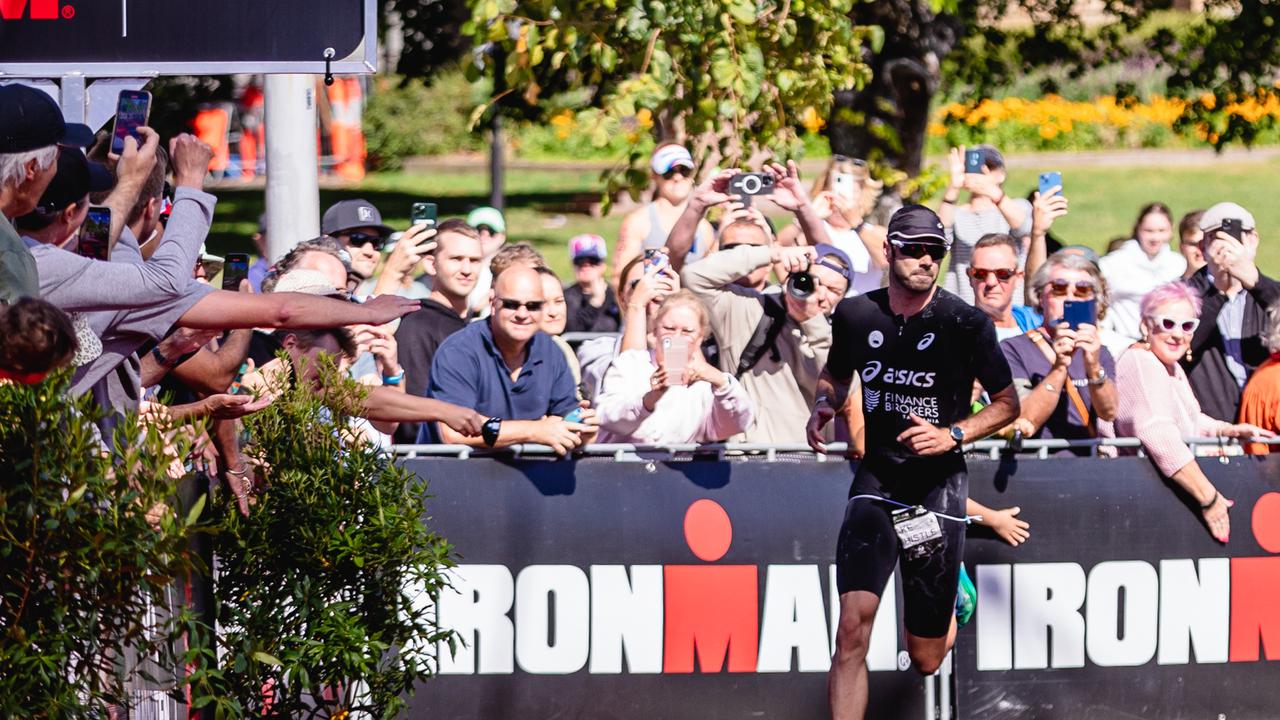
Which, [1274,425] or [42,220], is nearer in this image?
[42,220]

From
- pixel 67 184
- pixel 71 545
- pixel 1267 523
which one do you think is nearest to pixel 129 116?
pixel 67 184

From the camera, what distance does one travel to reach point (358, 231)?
8.62m

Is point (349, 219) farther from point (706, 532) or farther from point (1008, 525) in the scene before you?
point (1008, 525)

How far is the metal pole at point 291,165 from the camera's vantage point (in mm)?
8500

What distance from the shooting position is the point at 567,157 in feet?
118

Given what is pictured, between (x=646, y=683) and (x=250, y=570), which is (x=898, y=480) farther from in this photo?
(x=250, y=570)

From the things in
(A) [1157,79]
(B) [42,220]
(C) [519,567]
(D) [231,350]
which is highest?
(A) [1157,79]

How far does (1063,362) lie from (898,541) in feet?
4.15

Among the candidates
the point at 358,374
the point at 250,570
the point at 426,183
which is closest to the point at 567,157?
the point at 426,183

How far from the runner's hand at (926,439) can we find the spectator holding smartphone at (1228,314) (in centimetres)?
224

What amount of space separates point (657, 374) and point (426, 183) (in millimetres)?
24990

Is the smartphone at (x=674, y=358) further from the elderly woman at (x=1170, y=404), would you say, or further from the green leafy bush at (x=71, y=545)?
the green leafy bush at (x=71, y=545)

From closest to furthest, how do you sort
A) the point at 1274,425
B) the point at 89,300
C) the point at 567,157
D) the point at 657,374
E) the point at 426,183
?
the point at 89,300 < the point at 657,374 < the point at 1274,425 < the point at 426,183 < the point at 567,157

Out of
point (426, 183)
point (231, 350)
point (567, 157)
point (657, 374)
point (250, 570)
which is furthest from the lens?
point (567, 157)
